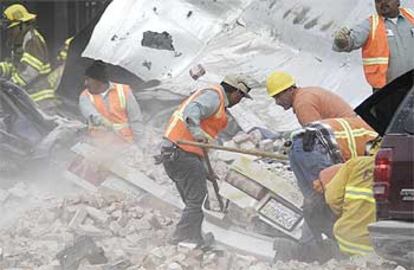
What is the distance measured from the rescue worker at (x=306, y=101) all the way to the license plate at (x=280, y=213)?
1.97 ft

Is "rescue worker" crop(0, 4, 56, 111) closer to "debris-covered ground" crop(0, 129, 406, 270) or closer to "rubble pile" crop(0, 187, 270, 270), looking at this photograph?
"debris-covered ground" crop(0, 129, 406, 270)

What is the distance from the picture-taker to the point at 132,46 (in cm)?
1320

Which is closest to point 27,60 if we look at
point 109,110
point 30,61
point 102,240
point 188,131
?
point 30,61

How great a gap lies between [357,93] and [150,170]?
2121 mm

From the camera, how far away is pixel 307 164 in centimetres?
690

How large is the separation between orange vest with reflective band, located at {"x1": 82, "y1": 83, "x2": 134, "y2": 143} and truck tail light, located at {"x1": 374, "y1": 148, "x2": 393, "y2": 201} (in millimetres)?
4859

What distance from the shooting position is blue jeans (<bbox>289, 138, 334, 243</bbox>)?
6.82m

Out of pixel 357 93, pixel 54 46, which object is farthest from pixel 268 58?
pixel 54 46

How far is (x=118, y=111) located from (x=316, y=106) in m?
3.17

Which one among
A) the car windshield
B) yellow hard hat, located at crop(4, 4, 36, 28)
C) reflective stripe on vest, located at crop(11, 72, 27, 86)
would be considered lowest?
reflective stripe on vest, located at crop(11, 72, 27, 86)

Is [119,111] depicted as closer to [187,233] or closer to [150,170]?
[150,170]

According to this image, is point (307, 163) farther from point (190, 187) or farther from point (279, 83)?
point (190, 187)

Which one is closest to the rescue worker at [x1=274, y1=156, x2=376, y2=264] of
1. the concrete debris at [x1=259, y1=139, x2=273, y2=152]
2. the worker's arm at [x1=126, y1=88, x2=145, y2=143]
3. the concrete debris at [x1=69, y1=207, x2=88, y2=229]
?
the concrete debris at [x1=69, y1=207, x2=88, y2=229]

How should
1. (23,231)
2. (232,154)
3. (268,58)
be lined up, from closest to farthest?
(23,231)
(232,154)
(268,58)
